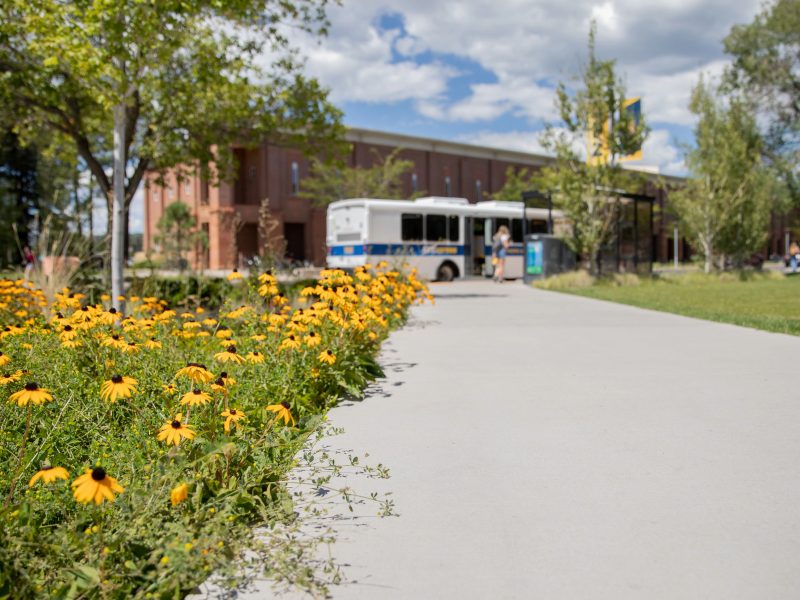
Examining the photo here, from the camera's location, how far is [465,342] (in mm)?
9883

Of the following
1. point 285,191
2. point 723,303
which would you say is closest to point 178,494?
point 723,303

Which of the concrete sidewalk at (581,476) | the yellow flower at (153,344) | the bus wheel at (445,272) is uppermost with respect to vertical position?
the bus wheel at (445,272)

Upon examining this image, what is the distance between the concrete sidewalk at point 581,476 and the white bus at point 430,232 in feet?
57.6

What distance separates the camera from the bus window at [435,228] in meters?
27.6

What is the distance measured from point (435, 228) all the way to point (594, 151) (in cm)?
686

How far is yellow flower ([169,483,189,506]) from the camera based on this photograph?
2.93 metres

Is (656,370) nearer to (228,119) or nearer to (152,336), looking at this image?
(152,336)

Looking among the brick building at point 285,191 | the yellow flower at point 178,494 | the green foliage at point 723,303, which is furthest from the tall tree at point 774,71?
the yellow flower at point 178,494

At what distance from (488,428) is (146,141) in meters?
13.2

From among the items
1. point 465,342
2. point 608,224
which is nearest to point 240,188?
point 608,224

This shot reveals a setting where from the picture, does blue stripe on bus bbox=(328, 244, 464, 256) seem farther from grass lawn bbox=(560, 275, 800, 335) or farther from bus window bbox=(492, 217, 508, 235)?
grass lawn bbox=(560, 275, 800, 335)

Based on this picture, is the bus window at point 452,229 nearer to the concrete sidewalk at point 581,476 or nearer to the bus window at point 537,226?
the bus window at point 537,226

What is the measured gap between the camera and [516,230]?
30797mm

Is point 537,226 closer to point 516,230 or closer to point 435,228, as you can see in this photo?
point 516,230
